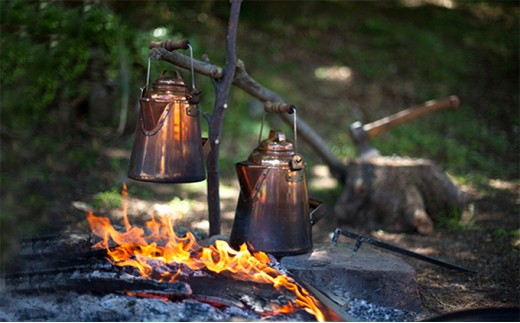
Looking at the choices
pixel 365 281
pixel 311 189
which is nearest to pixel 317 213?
pixel 365 281

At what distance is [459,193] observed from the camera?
5.81m

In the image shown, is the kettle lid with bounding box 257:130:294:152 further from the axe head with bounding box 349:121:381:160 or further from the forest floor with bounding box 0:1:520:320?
the axe head with bounding box 349:121:381:160

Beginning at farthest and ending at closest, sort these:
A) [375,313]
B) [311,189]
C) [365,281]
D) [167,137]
→ [311,189], [365,281], [167,137], [375,313]

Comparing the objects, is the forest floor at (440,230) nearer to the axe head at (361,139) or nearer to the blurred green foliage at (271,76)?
the blurred green foliage at (271,76)

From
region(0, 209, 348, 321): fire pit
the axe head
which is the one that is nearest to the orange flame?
region(0, 209, 348, 321): fire pit

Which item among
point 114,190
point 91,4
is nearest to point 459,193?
point 114,190

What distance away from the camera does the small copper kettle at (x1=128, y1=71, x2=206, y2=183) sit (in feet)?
11.0

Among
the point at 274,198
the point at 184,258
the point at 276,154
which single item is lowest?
the point at 184,258

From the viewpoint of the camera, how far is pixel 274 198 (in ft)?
11.5

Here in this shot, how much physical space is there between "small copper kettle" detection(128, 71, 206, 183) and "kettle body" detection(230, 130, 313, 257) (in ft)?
1.03

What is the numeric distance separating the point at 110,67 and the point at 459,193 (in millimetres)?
4007

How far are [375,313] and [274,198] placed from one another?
79 centimetres

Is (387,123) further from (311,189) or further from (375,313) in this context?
(375,313)

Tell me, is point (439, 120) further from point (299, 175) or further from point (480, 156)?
point (299, 175)
